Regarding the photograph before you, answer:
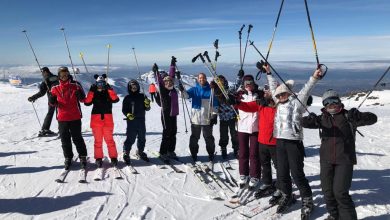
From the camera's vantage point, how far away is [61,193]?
20.9 feet

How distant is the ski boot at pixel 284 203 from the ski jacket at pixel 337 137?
3.64 feet

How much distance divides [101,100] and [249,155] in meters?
3.43

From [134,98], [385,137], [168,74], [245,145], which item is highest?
[168,74]

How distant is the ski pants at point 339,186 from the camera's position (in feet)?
14.7

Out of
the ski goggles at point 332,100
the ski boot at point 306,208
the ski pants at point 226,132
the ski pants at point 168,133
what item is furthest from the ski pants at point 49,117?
the ski goggles at point 332,100

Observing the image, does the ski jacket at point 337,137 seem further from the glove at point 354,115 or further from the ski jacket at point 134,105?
the ski jacket at point 134,105

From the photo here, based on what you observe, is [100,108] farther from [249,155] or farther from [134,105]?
[249,155]

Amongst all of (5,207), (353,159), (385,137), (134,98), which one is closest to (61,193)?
(5,207)

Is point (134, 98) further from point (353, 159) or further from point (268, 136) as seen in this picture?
point (353, 159)

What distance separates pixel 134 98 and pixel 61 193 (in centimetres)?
269

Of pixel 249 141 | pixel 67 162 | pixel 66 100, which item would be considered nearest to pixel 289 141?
pixel 249 141

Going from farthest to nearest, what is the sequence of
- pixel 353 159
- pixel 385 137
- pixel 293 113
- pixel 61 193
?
pixel 385 137, pixel 61 193, pixel 293 113, pixel 353 159

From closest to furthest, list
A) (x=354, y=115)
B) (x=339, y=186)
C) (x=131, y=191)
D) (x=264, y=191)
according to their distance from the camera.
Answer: (x=354, y=115) → (x=339, y=186) → (x=264, y=191) → (x=131, y=191)

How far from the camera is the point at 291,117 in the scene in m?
5.28
